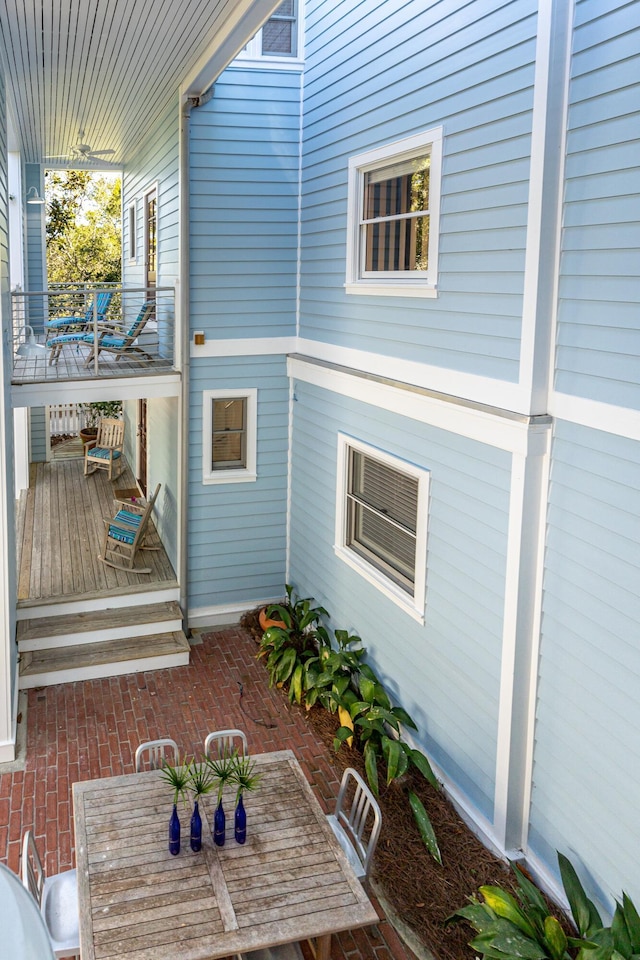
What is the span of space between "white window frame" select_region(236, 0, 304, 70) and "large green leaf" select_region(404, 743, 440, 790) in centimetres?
719

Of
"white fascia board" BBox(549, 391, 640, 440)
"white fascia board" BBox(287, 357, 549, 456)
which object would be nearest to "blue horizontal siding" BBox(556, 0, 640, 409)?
"white fascia board" BBox(549, 391, 640, 440)

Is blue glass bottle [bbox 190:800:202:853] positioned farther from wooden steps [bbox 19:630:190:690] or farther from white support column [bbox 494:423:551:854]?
wooden steps [bbox 19:630:190:690]

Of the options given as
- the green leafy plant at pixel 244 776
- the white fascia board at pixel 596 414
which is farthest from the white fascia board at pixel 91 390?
the white fascia board at pixel 596 414

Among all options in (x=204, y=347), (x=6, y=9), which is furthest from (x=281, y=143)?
(x=6, y=9)

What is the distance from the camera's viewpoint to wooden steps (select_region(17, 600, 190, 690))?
8.95m

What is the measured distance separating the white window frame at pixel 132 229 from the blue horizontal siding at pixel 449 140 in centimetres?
590

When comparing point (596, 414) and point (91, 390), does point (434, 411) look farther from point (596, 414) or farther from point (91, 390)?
point (91, 390)

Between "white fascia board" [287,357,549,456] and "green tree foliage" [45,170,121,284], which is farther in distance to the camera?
"green tree foliage" [45,170,121,284]

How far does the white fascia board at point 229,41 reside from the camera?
20.3 ft

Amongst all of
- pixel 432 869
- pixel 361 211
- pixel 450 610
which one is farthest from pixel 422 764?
pixel 361 211

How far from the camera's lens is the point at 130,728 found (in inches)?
319

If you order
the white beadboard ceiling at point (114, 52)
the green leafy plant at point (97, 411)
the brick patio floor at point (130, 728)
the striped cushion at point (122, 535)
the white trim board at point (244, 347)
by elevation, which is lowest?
the brick patio floor at point (130, 728)

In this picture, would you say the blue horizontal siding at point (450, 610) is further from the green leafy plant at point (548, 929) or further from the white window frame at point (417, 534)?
the green leafy plant at point (548, 929)

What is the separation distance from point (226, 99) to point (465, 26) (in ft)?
12.8
